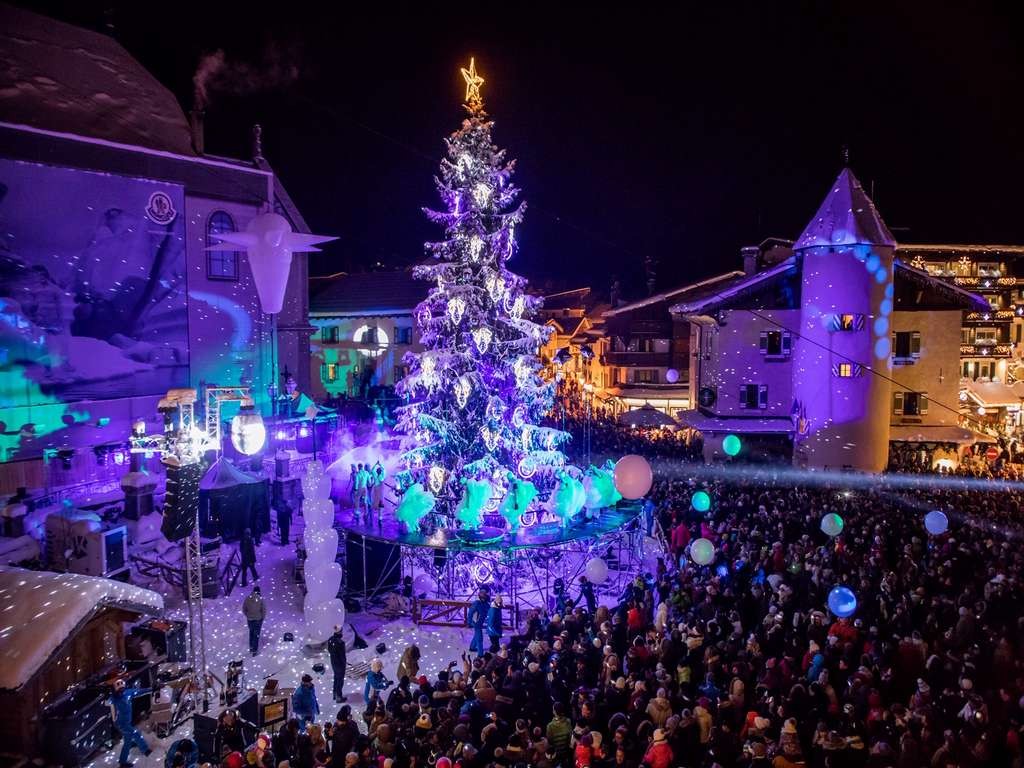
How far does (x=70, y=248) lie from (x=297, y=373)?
10.8 m

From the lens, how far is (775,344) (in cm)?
2827

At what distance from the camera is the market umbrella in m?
30.2

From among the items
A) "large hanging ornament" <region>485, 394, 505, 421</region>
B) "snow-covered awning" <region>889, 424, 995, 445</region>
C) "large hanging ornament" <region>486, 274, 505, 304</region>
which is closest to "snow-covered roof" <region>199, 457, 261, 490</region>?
"large hanging ornament" <region>485, 394, 505, 421</region>

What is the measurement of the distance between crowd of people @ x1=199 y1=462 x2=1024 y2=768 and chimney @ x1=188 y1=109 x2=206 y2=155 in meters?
23.6

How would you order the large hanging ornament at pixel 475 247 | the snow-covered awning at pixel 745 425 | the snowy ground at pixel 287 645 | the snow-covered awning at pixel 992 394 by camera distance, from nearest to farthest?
the snowy ground at pixel 287 645 < the large hanging ornament at pixel 475 247 < the snow-covered awning at pixel 745 425 < the snow-covered awning at pixel 992 394

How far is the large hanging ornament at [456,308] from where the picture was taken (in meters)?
15.8

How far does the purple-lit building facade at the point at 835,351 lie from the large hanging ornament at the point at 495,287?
13.5m

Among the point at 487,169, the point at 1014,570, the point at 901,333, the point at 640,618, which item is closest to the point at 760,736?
the point at 640,618

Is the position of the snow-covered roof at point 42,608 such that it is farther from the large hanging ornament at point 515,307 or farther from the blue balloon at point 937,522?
the blue balloon at point 937,522

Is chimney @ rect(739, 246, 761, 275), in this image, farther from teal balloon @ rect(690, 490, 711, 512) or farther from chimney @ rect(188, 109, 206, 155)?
chimney @ rect(188, 109, 206, 155)

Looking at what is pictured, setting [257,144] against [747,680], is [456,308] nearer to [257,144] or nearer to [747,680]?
[747,680]

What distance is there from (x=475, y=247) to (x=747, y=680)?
10664 millimetres

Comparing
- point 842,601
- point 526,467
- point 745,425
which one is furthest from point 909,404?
point 842,601

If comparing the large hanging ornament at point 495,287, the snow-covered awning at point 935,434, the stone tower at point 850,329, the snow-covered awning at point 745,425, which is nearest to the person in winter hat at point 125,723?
the large hanging ornament at point 495,287
